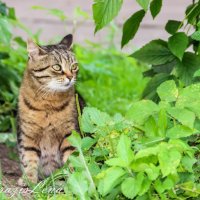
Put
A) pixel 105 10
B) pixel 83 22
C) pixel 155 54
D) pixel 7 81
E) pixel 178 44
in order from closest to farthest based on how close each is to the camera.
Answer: pixel 105 10 → pixel 178 44 → pixel 155 54 → pixel 7 81 → pixel 83 22

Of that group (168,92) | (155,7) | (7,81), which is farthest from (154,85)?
(7,81)

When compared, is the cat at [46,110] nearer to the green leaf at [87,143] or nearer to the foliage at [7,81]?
the foliage at [7,81]

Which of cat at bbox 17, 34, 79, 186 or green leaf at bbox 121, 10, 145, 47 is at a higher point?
green leaf at bbox 121, 10, 145, 47

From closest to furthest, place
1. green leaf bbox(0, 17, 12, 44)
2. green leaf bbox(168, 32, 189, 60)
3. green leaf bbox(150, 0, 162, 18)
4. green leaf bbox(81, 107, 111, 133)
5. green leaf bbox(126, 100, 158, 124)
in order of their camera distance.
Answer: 1. green leaf bbox(126, 100, 158, 124)
2. green leaf bbox(81, 107, 111, 133)
3. green leaf bbox(168, 32, 189, 60)
4. green leaf bbox(150, 0, 162, 18)
5. green leaf bbox(0, 17, 12, 44)

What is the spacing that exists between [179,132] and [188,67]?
101cm

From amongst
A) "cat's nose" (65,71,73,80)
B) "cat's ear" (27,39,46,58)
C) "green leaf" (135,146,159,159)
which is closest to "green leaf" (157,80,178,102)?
"green leaf" (135,146,159,159)

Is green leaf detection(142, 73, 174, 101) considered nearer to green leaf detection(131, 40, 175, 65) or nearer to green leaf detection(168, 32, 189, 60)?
green leaf detection(131, 40, 175, 65)

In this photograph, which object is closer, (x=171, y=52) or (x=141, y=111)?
(x=141, y=111)

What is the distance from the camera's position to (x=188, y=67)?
4941mm

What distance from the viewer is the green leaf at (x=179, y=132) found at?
398 cm

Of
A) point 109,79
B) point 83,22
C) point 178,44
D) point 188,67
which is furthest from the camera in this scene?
point 83,22

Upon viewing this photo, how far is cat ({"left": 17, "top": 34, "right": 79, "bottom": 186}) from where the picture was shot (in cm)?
518

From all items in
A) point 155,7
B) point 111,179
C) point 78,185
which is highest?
point 155,7

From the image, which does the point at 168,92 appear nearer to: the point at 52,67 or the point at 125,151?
the point at 125,151
